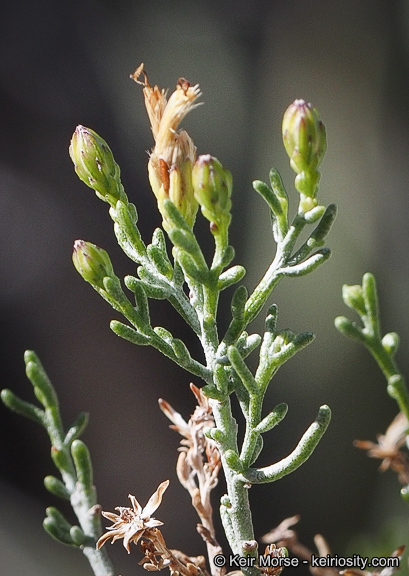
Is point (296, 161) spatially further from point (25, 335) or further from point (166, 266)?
point (25, 335)

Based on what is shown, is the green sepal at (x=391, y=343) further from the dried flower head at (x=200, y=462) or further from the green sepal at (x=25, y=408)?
the green sepal at (x=25, y=408)

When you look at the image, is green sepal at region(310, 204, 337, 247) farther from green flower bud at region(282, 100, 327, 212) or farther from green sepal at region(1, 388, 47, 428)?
green sepal at region(1, 388, 47, 428)

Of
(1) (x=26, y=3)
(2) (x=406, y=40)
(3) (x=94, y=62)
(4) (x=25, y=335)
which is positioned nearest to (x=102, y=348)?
(4) (x=25, y=335)

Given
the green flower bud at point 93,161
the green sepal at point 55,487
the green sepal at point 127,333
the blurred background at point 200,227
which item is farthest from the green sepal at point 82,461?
the blurred background at point 200,227

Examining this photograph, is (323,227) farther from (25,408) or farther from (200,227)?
(200,227)

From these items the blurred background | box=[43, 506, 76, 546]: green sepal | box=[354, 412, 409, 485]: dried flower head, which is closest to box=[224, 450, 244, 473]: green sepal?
box=[354, 412, 409, 485]: dried flower head

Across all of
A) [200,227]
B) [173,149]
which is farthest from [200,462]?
[200,227]
